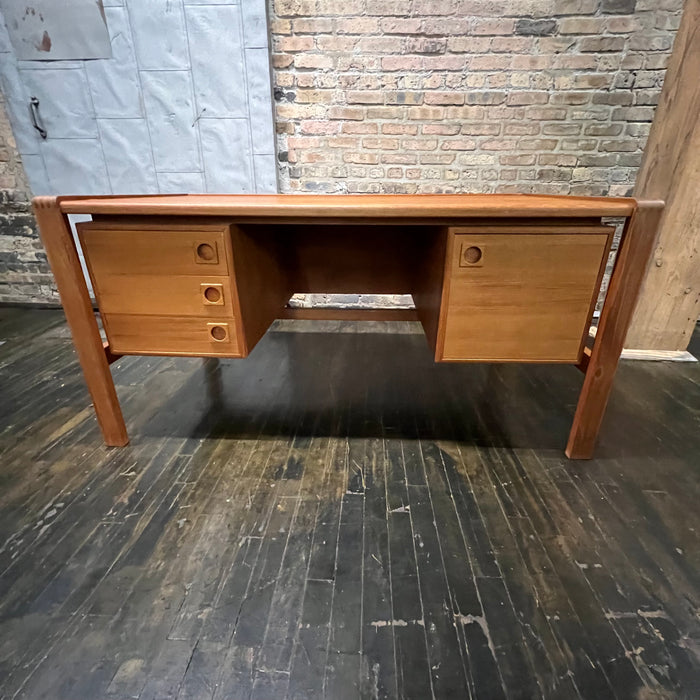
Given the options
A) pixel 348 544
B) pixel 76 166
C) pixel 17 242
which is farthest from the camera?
pixel 17 242

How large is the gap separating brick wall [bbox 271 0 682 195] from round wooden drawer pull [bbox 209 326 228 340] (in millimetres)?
1449

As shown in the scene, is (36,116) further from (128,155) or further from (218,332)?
(218,332)

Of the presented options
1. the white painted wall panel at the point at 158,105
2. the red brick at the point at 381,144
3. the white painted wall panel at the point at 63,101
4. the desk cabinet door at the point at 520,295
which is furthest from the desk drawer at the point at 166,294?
the white painted wall panel at the point at 63,101

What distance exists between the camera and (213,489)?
3.98 feet

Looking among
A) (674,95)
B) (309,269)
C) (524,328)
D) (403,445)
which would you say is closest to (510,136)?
(674,95)

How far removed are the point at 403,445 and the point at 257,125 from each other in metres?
→ 1.88

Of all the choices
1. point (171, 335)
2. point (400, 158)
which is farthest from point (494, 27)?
point (171, 335)

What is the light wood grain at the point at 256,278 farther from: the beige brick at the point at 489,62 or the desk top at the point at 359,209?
the beige brick at the point at 489,62

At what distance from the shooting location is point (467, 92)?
209 centimetres

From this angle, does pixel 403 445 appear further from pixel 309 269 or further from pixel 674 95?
pixel 674 95

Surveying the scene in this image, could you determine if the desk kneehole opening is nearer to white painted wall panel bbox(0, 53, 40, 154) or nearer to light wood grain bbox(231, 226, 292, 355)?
light wood grain bbox(231, 226, 292, 355)

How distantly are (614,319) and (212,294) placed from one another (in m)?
1.15

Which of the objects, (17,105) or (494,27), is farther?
(17,105)

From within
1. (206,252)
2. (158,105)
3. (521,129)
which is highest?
(158,105)
